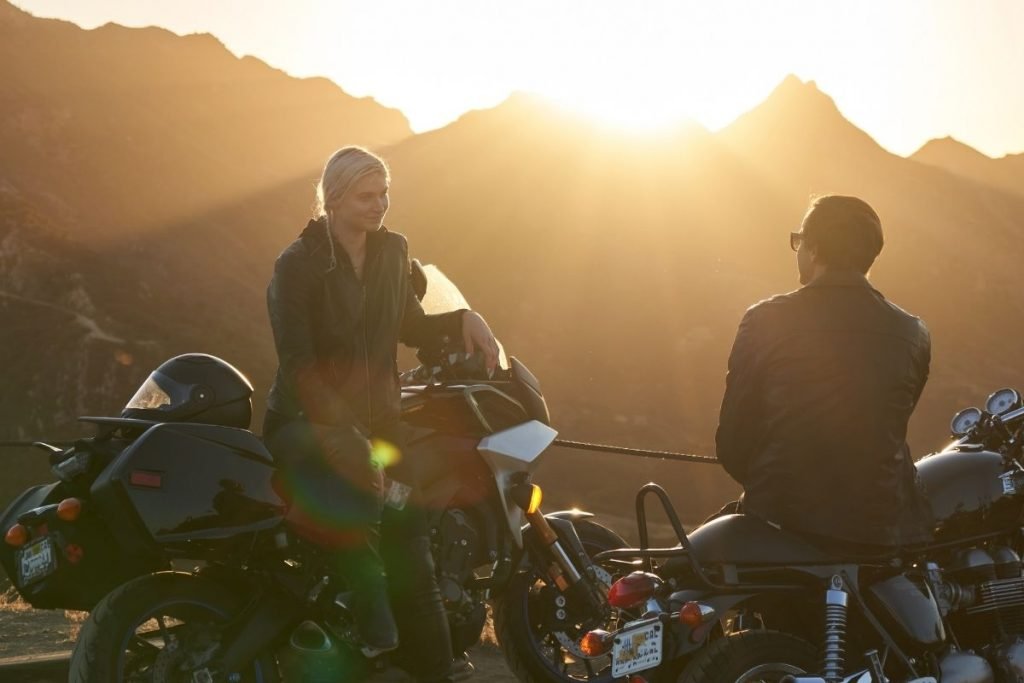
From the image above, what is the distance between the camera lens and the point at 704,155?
12825 centimetres

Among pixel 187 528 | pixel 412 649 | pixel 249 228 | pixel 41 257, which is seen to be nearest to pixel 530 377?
pixel 412 649

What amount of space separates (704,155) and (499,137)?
22.1 meters

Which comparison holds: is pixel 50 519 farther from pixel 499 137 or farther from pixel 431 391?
pixel 499 137

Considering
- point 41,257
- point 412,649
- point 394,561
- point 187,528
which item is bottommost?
point 41,257

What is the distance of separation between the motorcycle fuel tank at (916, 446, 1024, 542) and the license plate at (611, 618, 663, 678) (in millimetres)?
1793

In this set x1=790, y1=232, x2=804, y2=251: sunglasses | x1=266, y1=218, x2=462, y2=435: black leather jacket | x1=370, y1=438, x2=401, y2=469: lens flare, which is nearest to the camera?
x1=790, y1=232, x2=804, y2=251: sunglasses

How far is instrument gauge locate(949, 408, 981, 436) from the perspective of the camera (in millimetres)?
5539

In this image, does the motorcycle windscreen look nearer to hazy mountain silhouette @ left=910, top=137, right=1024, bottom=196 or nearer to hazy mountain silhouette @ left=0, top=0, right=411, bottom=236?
hazy mountain silhouette @ left=0, top=0, right=411, bottom=236

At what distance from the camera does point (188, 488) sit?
4375 millimetres

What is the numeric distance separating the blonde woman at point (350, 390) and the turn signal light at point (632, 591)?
1.21 m

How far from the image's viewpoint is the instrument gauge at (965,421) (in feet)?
18.2

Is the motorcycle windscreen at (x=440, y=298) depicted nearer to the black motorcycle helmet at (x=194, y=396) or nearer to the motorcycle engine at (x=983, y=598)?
the black motorcycle helmet at (x=194, y=396)

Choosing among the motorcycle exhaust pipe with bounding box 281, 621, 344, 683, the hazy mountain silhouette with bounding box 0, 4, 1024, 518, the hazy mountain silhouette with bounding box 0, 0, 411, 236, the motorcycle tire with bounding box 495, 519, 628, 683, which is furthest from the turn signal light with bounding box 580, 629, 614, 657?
the hazy mountain silhouette with bounding box 0, 0, 411, 236

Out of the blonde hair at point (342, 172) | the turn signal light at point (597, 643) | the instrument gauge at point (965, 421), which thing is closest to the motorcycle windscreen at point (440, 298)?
the blonde hair at point (342, 172)
